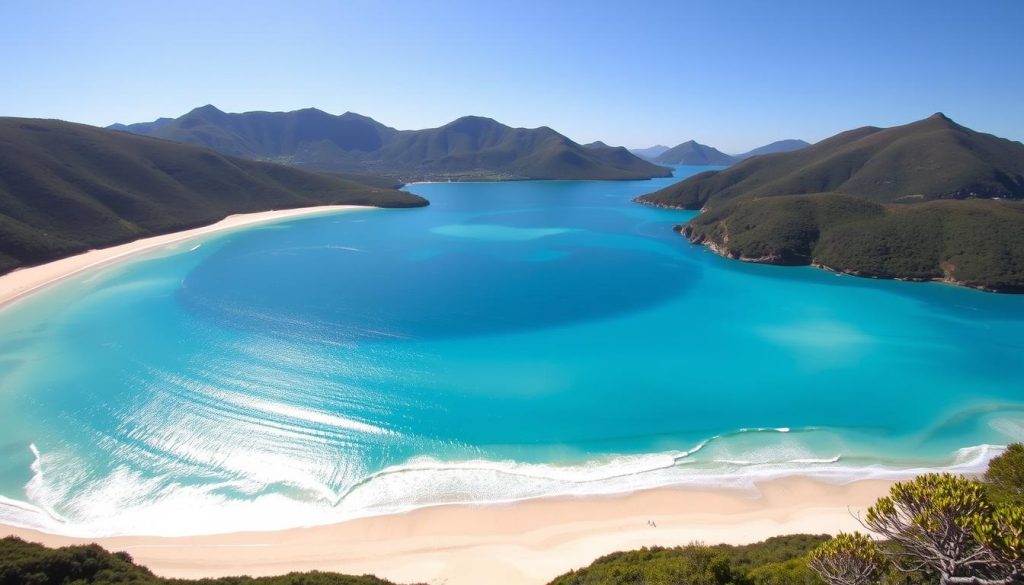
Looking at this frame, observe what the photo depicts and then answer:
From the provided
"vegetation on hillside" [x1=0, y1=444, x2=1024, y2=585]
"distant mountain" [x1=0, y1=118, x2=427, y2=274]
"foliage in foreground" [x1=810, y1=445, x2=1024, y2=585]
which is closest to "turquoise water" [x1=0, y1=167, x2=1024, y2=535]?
"vegetation on hillside" [x1=0, y1=444, x2=1024, y2=585]

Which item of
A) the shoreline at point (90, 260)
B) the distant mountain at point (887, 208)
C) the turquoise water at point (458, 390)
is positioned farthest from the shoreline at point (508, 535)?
the distant mountain at point (887, 208)

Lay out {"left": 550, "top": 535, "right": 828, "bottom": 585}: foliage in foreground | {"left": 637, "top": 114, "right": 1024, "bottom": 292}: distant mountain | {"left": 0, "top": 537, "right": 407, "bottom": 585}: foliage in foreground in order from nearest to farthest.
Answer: {"left": 550, "top": 535, "right": 828, "bottom": 585}: foliage in foreground → {"left": 0, "top": 537, "right": 407, "bottom": 585}: foliage in foreground → {"left": 637, "top": 114, "right": 1024, "bottom": 292}: distant mountain

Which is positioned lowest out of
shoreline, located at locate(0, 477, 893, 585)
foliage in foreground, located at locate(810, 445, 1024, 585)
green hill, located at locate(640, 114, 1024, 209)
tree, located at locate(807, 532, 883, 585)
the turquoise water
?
shoreline, located at locate(0, 477, 893, 585)

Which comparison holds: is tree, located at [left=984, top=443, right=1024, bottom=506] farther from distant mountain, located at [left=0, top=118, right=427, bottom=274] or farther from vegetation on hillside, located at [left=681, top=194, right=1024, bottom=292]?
distant mountain, located at [left=0, top=118, right=427, bottom=274]

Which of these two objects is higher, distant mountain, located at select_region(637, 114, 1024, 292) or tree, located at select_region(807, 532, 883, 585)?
distant mountain, located at select_region(637, 114, 1024, 292)

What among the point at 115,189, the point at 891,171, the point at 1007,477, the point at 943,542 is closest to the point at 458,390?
the point at 943,542

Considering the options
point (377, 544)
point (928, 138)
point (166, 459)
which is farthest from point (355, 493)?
point (928, 138)

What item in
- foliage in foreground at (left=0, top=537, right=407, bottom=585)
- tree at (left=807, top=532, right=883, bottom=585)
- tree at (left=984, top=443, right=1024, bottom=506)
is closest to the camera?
tree at (left=807, top=532, right=883, bottom=585)

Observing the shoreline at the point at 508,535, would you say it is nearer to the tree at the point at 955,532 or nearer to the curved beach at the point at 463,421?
the curved beach at the point at 463,421
